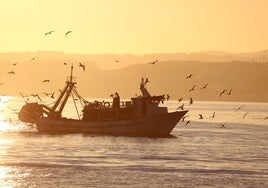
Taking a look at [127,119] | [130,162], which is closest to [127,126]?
[127,119]

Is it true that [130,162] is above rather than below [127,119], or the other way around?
below

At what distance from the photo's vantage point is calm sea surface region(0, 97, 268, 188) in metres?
59.2

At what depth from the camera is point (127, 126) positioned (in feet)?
371

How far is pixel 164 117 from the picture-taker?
114 meters

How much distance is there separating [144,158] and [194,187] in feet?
74.4

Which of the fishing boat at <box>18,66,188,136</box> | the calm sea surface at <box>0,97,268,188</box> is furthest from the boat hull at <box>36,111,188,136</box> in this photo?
the calm sea surface at <box>0,97,268,188</box>

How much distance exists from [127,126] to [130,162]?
39246 millimetres

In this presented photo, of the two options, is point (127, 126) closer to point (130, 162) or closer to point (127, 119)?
point (127, 119)

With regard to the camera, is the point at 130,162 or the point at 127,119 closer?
the point at 130,162

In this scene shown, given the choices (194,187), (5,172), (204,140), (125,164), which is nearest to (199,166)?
(125,164)

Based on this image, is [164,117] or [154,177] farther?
[164,117]

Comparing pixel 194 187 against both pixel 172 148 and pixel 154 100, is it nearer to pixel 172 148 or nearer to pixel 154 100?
pixel 172 148

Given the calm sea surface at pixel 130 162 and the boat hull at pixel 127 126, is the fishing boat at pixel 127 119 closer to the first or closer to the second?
the boat hull at pixel 127 126

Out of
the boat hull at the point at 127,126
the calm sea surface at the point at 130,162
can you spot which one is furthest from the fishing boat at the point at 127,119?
the calm sea surface at the point at 130,162
